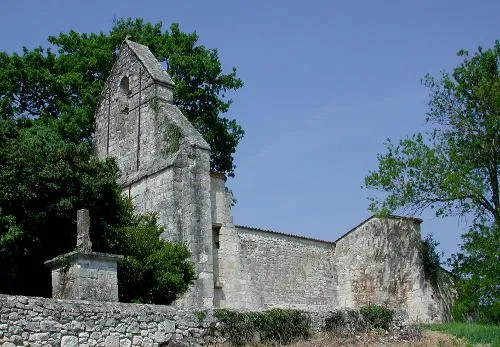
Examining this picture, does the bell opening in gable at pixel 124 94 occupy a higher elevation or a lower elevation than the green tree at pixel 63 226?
higher

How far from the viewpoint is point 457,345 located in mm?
17094

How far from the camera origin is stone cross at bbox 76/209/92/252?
15.8 metres

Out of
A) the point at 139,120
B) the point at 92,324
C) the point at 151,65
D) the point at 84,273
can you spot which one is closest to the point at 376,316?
the point at 84,273

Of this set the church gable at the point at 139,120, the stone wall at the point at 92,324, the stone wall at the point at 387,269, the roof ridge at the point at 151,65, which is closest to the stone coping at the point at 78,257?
the stone wall at the point at 92,324

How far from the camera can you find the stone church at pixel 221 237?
22.3 meters

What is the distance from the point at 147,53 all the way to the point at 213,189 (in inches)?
232


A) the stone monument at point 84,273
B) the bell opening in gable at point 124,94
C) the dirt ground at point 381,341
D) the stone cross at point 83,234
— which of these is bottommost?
the dirt ground at point 381,341

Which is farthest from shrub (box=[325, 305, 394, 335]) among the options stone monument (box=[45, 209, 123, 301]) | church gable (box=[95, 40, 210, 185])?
church gable (box=[95, 40, 210, 185])

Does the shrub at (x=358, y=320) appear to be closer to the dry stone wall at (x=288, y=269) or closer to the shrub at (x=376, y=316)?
the shrub at (x=376, y=316)

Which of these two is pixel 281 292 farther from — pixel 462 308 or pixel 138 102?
pixel 138 102

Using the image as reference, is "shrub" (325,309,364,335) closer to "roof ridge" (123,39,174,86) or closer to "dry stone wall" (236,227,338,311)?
"dry stone wall" (236,227,338,311)

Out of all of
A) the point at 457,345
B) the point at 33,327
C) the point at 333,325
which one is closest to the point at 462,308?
the point at 457,345

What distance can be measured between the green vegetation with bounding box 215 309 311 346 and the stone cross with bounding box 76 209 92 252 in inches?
123

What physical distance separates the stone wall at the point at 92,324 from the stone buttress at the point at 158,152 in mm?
6320
